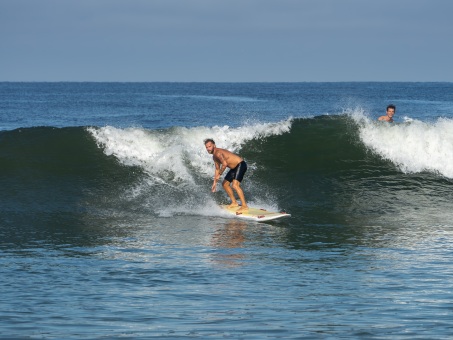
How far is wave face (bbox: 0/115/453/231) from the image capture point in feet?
49.2

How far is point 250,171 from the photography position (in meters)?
18.4

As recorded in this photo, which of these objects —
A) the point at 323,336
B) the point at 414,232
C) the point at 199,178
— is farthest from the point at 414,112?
the point at 323,336

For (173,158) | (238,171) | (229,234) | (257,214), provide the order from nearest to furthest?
1. (229,234)
2. (257,214)
3. (238,171)
4. (173,158)

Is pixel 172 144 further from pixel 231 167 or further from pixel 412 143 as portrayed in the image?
pixel 412 143

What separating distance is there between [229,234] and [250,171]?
6.17 meters

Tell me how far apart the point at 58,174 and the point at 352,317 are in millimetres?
11861

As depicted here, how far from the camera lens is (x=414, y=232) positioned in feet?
40.9

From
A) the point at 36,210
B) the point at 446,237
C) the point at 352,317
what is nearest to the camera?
the point at 352,317

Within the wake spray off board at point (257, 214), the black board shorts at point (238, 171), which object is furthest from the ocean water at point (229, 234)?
the black board shorts at point (238, 171)

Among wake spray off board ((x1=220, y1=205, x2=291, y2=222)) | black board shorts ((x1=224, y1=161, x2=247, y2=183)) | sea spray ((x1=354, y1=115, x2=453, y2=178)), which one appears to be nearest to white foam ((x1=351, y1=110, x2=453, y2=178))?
sea spray ((x1=354, y1=115, x2=453, y2=178))

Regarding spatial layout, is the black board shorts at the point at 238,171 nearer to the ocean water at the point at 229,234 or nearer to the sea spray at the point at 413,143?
the ocean water at the point at 229,234

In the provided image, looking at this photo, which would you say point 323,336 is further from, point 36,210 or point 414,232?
point 36,210

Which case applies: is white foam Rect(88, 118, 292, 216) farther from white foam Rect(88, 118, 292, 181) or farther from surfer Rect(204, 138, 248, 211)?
surfer Rect(204, 138, 248, 211)

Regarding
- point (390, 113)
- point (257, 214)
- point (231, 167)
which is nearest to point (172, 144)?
point (231, 167)
